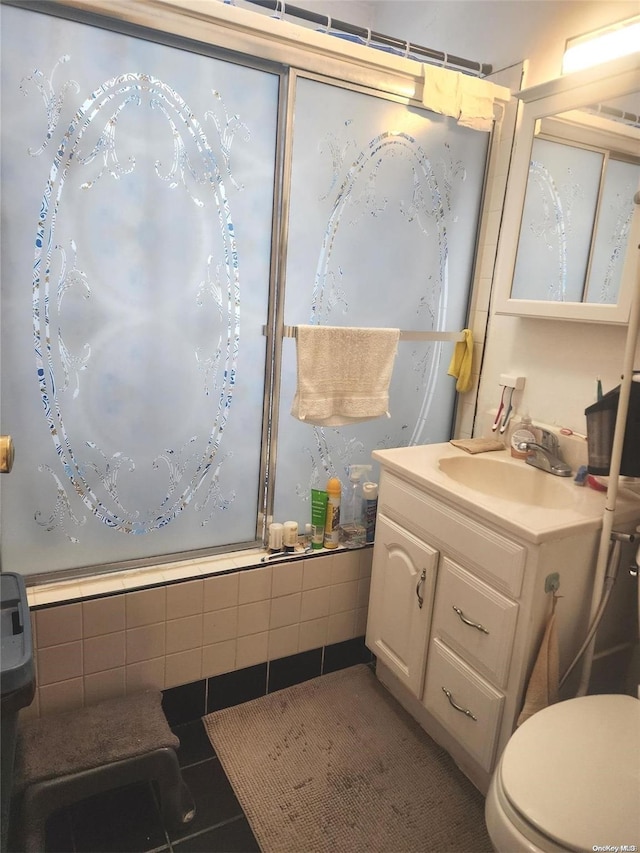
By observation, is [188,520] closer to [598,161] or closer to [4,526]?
[4,526]

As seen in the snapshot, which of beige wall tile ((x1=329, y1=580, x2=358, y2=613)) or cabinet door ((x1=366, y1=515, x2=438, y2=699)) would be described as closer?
cabinet door ((x1=366, y1=515, x2=438, y2=699))

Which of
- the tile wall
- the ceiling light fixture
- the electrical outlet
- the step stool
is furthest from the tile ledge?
the ceiling light fixture

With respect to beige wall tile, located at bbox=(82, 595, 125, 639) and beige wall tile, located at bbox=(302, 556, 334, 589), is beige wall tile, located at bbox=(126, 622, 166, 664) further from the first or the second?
beige wall tile, located at bbox=(302, 556, 334, 589)

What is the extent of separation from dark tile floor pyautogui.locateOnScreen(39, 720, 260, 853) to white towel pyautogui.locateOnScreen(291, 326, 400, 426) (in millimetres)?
1074

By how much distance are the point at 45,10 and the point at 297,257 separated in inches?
32.5

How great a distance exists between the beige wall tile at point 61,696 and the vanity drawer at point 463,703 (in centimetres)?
99

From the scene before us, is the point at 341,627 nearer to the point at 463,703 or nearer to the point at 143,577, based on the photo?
the point at 463,703

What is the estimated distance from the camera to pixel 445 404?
216 cm

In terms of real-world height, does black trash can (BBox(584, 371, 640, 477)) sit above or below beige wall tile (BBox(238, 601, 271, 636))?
above

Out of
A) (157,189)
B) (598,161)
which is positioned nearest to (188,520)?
(157,189)

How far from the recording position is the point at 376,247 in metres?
1.87

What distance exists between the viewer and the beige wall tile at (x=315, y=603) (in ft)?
6.34

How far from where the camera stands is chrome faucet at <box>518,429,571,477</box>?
1.71 meters

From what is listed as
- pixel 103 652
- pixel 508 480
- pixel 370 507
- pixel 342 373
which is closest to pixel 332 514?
pixel 370 507
